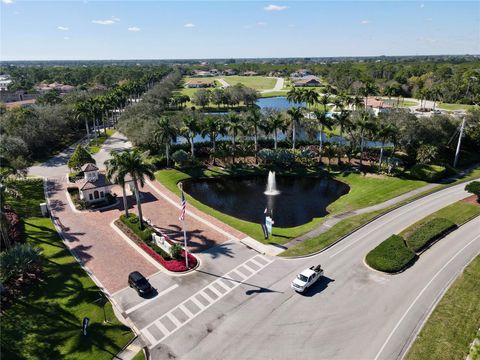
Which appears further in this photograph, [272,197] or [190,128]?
[190,128]

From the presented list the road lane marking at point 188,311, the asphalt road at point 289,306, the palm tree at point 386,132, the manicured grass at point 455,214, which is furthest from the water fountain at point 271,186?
the road lane marking at point 188,311

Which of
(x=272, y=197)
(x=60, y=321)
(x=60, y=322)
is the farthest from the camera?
(x=272, y=197)

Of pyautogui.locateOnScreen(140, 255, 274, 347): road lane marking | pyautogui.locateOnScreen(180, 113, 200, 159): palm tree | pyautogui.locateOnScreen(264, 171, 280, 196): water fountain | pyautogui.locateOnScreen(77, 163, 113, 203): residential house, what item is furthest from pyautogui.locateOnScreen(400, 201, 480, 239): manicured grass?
pyautogui.locateOnScreen(180, 113, 200, 159): palm tree

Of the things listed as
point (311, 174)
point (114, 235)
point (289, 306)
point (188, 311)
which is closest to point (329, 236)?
point (289, 306)

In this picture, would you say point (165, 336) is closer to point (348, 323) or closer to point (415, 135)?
point (348, 323)

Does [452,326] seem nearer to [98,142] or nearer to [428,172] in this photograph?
[428,172]

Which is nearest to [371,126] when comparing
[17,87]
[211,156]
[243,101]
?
[211,156]

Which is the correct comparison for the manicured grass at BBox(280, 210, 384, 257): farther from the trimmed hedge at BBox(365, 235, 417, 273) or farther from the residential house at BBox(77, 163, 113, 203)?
the residential house at BBox(77, 163, 113, 203)
